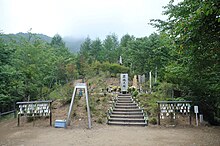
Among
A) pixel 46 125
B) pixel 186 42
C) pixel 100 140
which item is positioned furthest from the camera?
pixel 46 125

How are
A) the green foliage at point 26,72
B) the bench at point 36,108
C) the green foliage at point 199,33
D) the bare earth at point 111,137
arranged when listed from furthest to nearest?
the green foliage at point 26,72, the bench at point 36,108, the bare earth at point 111,137, the green foliage at point 199,33

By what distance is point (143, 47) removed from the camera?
19.1 m

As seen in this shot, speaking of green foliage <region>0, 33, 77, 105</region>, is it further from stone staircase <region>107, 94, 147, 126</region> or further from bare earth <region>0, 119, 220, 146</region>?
stone staircase <region>107, 94, 147, 126</region>

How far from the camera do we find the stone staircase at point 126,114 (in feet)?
32.8

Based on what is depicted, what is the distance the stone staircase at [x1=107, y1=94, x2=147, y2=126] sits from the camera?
32.8ft

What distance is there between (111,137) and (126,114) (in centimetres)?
373

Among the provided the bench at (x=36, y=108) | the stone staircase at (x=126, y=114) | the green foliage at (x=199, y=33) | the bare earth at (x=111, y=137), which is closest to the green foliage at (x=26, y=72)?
the bench at (x=36, y=108)

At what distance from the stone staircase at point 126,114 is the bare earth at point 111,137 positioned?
0.79m

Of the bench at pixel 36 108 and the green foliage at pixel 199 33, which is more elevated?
the green foliage at pixel 199 33

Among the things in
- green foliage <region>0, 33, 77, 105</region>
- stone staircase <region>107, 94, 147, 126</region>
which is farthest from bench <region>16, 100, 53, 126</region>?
stone staircase <region>107, 94, 147, 126</region>

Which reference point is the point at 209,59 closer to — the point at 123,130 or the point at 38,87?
the point at 123,130

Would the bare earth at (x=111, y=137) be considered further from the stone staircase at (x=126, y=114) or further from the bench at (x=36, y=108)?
the bench at (x=36, y=108)

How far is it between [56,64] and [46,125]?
40.9ft

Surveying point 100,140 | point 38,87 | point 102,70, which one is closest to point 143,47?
point 102,70
